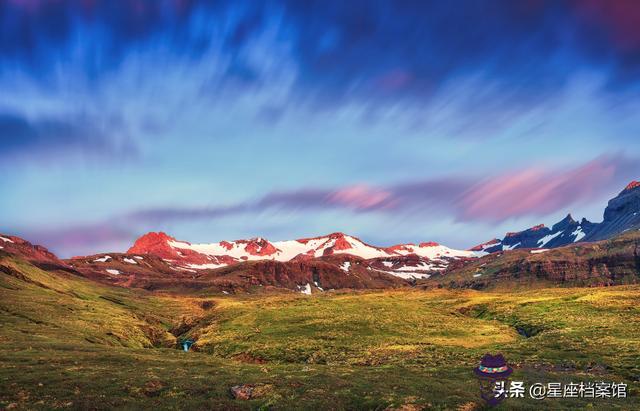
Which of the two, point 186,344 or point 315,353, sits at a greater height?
point 186,344

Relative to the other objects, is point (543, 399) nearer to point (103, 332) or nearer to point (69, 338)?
point (69, 338)

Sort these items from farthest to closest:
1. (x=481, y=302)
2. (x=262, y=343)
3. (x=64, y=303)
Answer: (x=481, y=302) → (x=64, y=303) → (x=262, y=343)

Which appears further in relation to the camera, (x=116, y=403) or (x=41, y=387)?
(x=41, y=387)

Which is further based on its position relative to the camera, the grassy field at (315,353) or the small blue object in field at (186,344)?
the small blue object in field at (186,344)

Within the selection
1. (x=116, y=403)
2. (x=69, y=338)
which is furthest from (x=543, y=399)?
(x=69, y=338)

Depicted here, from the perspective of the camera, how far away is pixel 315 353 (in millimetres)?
70125

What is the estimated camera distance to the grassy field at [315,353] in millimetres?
36875

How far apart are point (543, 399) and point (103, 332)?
83.8 meters

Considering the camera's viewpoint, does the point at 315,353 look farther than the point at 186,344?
No

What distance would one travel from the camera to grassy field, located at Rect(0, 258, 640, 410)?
36875 mm

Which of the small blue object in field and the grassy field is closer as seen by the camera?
the grassy field

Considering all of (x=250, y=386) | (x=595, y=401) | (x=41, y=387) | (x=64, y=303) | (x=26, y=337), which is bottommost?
(x=595, y=401)

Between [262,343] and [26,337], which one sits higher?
[26,337]

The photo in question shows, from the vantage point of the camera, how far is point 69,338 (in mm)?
74375
